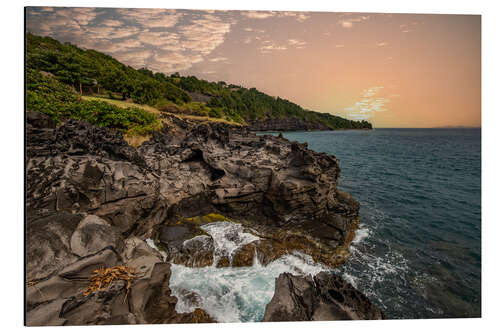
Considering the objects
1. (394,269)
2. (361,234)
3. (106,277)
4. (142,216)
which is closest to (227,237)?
(142,216)

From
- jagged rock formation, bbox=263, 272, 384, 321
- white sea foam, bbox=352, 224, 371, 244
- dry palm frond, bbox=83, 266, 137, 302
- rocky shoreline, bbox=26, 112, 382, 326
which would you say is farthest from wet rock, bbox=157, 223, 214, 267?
white sea foam, bbox=352, 224, 371, 244

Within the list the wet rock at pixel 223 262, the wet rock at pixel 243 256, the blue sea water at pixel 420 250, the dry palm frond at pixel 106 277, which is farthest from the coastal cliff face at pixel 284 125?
the dry palm frond at pixel 106 277

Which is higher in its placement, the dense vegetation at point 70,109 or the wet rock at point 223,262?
the dense vegetation at point 70,109

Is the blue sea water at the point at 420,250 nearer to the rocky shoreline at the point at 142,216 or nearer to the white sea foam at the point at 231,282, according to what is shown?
the rocky shoreline at the point at 142,216

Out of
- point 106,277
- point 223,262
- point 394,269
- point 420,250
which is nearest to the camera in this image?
point 106,277

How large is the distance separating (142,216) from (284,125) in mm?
86151

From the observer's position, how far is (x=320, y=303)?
3240mm

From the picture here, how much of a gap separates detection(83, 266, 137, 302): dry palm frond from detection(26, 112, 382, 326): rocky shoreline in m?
0.09

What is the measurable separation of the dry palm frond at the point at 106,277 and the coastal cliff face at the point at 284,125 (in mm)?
76561

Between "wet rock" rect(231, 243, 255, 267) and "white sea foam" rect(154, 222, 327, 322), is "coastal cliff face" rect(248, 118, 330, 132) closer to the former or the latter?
"white sea foam" rect(154, 222, 327, 322)

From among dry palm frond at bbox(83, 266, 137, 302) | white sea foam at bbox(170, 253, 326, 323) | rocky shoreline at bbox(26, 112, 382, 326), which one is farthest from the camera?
white sea foam at bbox(170, 253, 326, 323)

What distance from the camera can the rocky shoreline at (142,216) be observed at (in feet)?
10.2

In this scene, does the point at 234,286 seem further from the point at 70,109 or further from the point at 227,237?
the point at 70,109

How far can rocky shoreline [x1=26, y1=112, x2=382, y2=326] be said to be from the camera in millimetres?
3096
